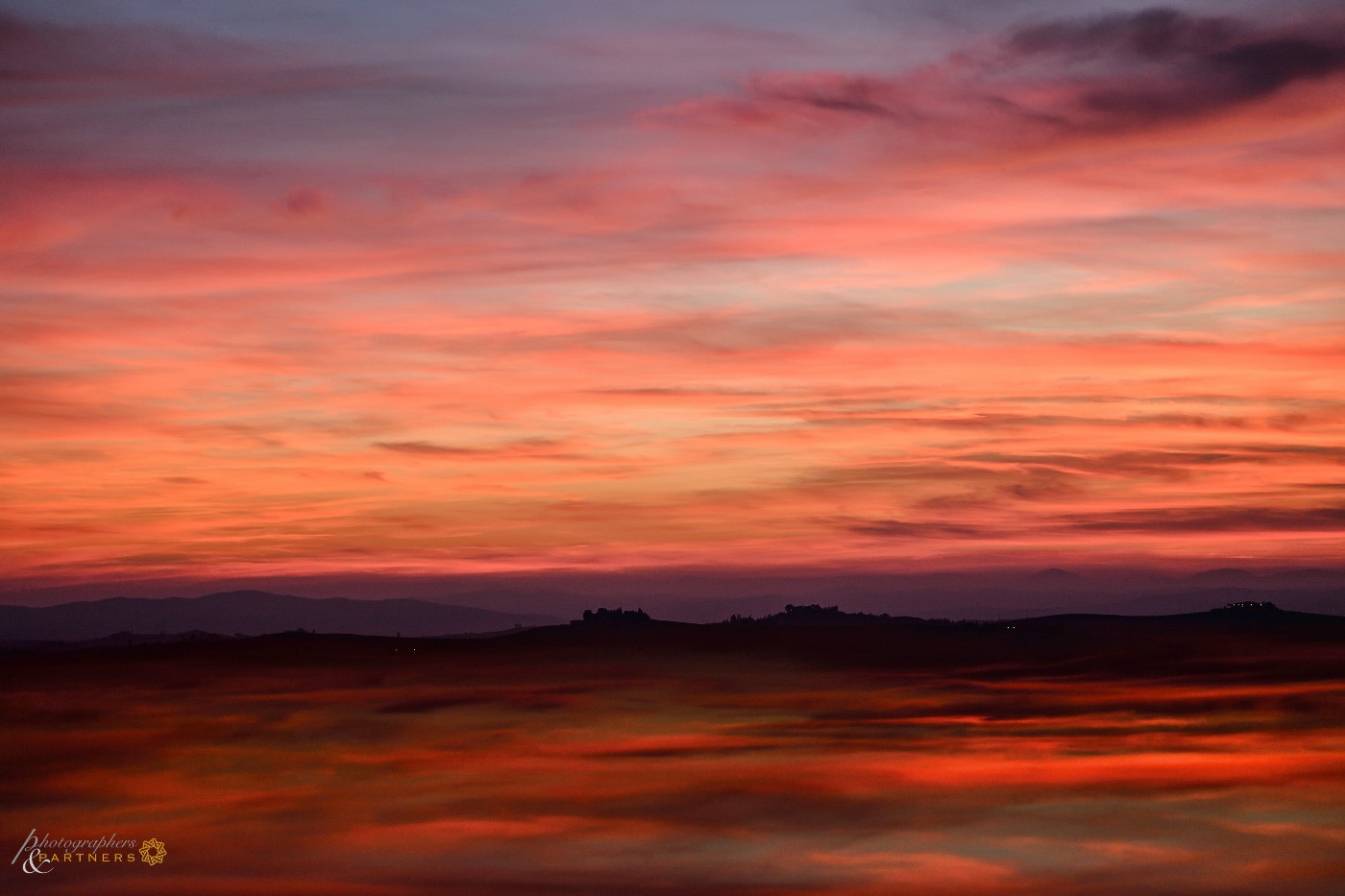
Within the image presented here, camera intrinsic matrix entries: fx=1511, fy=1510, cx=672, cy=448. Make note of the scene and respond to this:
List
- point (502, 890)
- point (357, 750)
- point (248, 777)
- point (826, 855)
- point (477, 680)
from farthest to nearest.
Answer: point (477, 680), point (357, 750), point (248, 777), point (826, 855), point (502, 890)

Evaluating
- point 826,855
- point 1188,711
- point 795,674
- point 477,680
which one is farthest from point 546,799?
point 795,674

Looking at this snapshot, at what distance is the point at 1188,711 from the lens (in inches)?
1527

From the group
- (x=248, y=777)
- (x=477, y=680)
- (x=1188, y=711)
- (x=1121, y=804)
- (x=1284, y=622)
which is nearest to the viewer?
(x=1121, y=804)

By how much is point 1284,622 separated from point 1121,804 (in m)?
62.7

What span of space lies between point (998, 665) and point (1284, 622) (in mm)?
28278

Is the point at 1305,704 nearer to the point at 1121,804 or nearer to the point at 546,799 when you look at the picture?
the point at 1121,804

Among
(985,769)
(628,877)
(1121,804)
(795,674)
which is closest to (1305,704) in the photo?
(985,769)

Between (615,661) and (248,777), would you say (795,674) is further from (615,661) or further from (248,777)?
(248,777)

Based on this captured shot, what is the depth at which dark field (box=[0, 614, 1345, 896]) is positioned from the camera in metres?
19.6

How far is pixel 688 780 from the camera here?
27.8m

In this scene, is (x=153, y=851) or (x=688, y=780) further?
(x=688, y=780)

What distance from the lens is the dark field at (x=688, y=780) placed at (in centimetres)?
1962

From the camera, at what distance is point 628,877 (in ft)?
63.1

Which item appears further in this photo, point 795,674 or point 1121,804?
point 795,674
